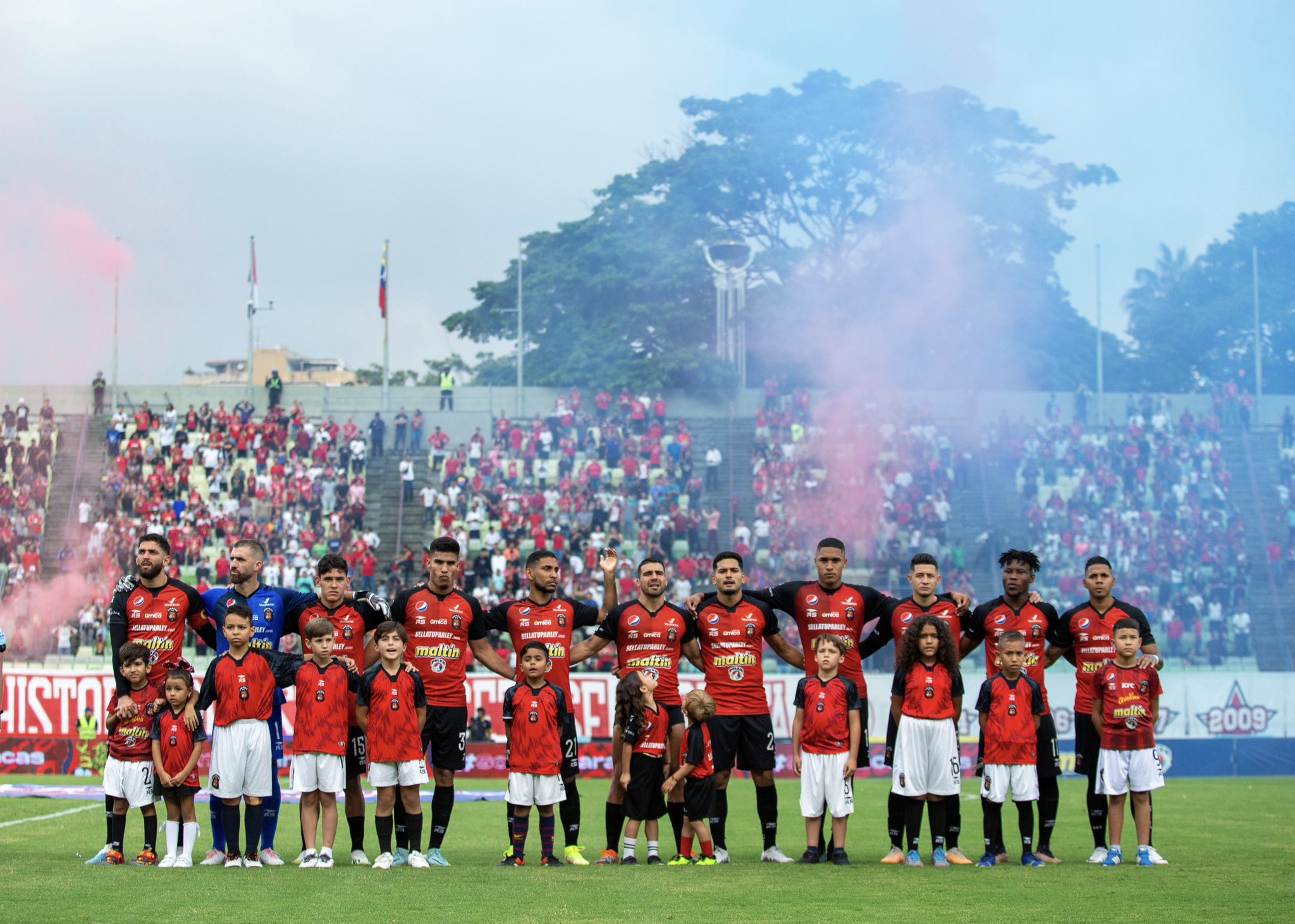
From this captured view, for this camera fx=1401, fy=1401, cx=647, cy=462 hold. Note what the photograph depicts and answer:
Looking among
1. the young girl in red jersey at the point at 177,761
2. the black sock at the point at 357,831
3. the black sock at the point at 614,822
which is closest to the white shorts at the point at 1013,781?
the black sock at the point at 614,822

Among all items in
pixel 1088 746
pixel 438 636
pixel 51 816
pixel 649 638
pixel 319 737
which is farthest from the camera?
pixel 51 816

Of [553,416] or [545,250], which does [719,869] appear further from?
[545,250]

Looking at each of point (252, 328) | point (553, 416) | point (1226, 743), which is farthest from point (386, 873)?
point (252, 328)

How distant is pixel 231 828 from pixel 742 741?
4173 millimetres

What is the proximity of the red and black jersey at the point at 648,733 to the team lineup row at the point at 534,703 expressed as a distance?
2 centimetres

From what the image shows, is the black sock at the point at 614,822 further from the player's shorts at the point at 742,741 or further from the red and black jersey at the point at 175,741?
the red and black jersey at the point at 175,741

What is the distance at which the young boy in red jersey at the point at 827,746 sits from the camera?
11.2 m

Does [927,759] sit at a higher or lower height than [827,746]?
lower

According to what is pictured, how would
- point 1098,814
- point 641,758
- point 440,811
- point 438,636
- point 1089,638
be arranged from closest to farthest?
point 641,758 → point 440,811 → point 438,636 → point 1098,814 → point 1089,638

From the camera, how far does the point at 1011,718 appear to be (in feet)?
37.9

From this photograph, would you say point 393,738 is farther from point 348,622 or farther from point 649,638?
point 649,638

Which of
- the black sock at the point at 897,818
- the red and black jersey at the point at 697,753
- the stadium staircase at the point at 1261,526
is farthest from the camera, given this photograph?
the stadium staircase at the point at 1261,526

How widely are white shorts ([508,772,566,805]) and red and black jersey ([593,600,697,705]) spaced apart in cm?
111

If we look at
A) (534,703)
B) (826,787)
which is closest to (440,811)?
(534,703)
